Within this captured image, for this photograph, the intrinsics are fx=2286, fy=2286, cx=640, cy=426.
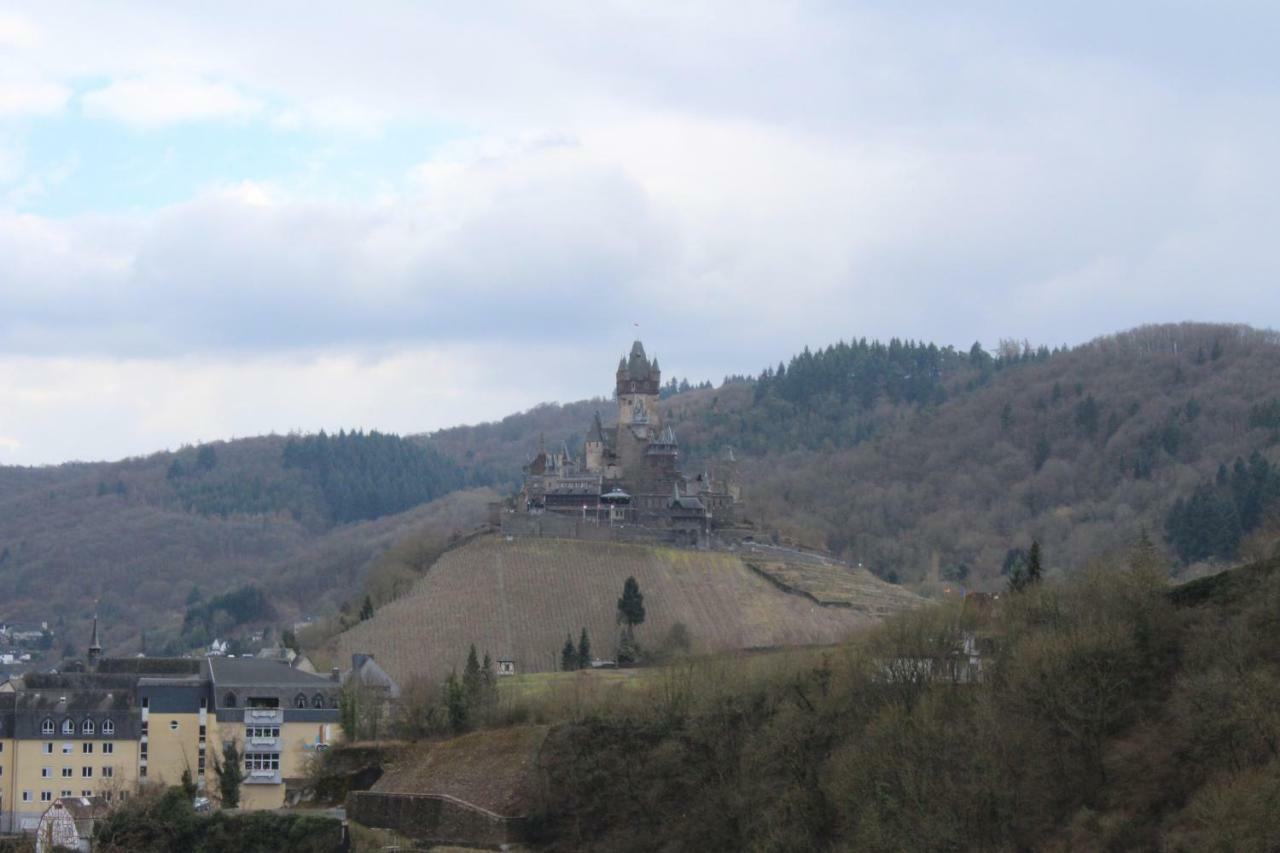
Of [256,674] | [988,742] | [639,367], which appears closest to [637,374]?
[639,367]

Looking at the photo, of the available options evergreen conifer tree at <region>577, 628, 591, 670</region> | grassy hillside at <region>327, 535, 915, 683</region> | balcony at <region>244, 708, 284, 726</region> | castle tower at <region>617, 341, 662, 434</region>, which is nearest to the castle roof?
castle tower at <region>617, 341, 662, 434</region>

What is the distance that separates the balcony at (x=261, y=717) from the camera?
84.5 m

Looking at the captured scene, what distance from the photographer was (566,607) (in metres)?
116

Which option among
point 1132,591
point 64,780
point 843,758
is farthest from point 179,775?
point 1132,591

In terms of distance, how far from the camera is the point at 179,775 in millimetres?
82438

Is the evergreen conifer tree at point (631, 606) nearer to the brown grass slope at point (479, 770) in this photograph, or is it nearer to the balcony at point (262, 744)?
the balcony at point (262, 744)

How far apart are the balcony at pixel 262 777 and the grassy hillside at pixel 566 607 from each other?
18.8 m

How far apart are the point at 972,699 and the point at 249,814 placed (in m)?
24.1

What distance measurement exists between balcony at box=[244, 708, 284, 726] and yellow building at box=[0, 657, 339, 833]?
37 millimetres

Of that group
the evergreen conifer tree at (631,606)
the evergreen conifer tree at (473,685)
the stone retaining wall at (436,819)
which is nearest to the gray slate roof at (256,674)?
the evergreen conifer tree at (473,685)

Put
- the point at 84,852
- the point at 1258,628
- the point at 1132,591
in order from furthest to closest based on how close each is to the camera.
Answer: the point at 84,852 < the point at 1132,591 < the point at 1258,628

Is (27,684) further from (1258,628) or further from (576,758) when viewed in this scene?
(1258,628)

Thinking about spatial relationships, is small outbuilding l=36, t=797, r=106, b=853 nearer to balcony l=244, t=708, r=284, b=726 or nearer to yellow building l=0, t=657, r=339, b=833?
yellow building l=0, t=657, r=339, b=833

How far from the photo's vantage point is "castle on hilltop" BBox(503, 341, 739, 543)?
132m
